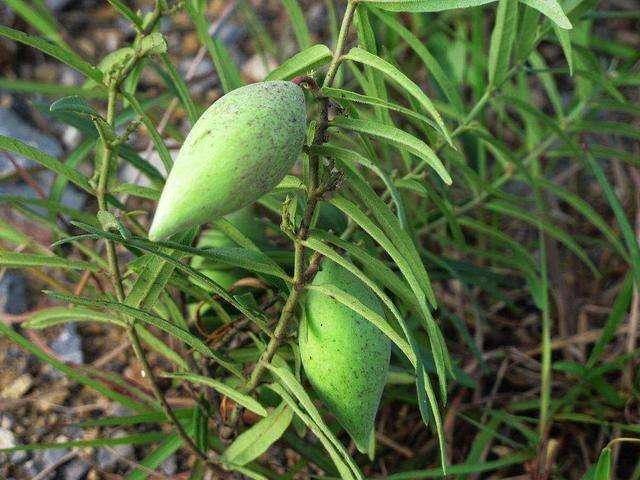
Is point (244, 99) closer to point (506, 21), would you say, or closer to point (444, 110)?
point (506, 21)

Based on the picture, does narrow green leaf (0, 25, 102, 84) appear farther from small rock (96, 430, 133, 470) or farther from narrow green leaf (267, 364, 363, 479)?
small rock (96, 430, 133, 470)

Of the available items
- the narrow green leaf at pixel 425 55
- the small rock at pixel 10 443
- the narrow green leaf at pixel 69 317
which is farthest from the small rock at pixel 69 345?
the narrow green leaf at pixel 425 55

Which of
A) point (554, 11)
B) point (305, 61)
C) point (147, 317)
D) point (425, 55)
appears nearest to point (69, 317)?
point (147, 317)

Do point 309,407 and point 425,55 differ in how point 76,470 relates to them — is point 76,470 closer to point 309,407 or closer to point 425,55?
point 309,407

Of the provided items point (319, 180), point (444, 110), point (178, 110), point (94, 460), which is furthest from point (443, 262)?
point (178, 110)

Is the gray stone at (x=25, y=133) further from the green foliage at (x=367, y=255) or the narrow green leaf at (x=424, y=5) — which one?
the narrow green leaf at (x=424, y=5)

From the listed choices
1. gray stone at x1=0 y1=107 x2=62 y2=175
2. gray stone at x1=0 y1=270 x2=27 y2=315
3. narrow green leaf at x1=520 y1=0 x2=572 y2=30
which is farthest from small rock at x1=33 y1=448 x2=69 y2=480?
narrow green leaf at x1=520 y1=0 x2=572 y2=30
